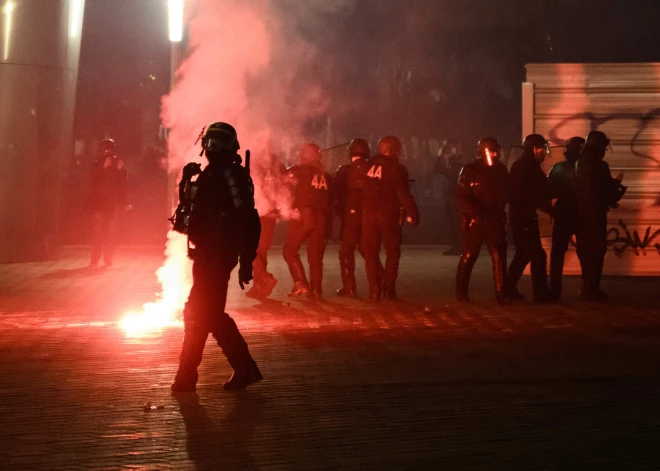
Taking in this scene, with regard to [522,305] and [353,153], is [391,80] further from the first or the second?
[522,305]

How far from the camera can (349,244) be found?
37.5 feet

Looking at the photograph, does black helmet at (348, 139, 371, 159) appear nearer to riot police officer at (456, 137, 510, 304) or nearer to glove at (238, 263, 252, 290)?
riot police officer at (456, 137, 510, 304)

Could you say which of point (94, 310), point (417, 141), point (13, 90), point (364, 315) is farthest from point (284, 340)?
point (417, 141)

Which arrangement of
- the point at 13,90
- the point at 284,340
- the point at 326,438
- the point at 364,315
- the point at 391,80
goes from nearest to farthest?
the point at 326,438 < the point at 284,340 < the point at 364,315 < the point at 13,90 < the point at 391,80

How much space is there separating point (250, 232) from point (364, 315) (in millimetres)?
3873

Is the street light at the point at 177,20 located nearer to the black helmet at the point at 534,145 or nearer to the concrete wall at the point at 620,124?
the concrete wall at the point at 620,124

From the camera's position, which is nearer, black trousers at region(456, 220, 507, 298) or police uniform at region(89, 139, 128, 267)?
black trousers at region(456, 220, 507, 298)

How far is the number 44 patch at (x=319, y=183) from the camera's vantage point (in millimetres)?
11070

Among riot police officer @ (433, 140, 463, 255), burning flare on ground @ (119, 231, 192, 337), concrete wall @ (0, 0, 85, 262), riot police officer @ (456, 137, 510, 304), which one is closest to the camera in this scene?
burning flare on ground @ (119, 231, 192, 337)

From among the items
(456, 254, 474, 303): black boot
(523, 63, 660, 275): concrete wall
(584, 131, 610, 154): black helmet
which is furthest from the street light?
(584, 131, 610, 154): black helmet

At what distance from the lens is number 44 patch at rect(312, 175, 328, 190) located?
11.1 m

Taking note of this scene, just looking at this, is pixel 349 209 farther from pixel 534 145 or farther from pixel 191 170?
pixel 191 170

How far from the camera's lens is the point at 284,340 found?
8.18 meters

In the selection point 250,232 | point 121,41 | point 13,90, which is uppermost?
point 121,41
